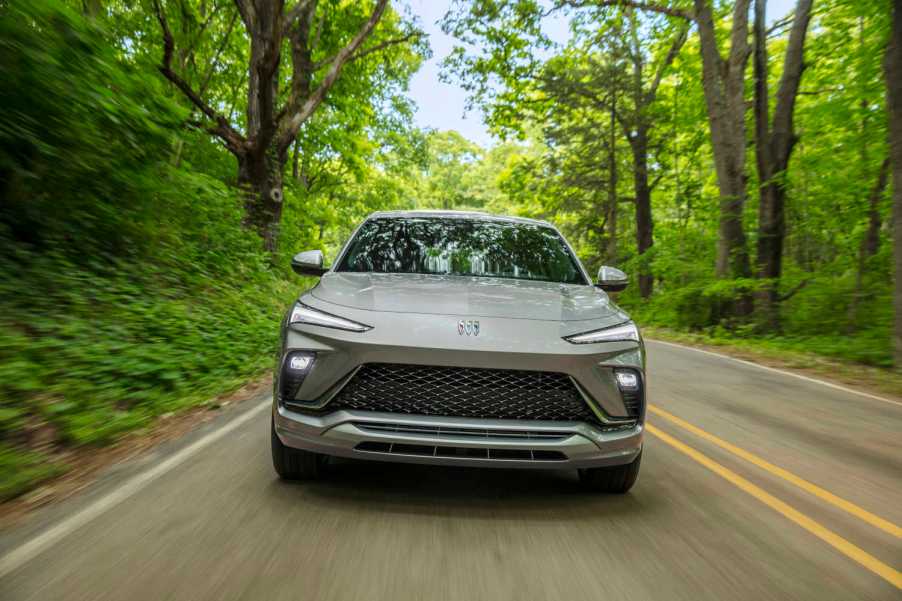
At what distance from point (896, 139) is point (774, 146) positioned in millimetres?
4821

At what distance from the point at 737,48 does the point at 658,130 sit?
25.3 ft

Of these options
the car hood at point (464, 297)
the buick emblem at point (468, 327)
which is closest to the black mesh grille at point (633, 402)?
the car hood at point (464, 297)

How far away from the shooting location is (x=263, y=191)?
12.9 metres

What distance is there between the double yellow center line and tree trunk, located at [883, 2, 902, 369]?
18.8 feet

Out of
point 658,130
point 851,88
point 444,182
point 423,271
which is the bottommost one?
point 423,271

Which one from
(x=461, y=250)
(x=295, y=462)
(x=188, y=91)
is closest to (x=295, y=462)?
(x=295, y=462)

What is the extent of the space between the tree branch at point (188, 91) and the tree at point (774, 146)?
11914mm

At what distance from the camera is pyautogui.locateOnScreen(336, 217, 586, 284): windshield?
13.0ft

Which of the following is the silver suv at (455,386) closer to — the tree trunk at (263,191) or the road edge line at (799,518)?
the road edge line at (799,518)

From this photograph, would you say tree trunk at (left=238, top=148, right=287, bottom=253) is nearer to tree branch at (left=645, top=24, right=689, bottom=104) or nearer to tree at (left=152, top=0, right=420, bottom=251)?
tree at (left=152, top=0, right=420, bottom=251)

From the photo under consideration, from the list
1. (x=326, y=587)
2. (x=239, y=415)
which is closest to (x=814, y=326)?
(x=239, y=415)

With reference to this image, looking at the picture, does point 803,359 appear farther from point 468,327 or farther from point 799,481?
point 468,327

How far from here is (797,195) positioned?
50.7 feet

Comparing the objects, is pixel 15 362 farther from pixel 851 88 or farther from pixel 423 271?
pixel 851 88
